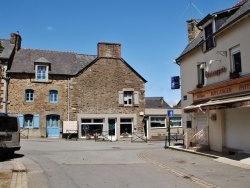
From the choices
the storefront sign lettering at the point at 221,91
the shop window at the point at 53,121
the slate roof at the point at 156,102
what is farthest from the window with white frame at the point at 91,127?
the slate roof at the point at 156,102

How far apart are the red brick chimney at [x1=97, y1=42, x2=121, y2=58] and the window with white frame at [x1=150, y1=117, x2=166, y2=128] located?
316 inches

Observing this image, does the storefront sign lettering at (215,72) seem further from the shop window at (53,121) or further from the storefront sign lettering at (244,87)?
the shop window at (53,121)

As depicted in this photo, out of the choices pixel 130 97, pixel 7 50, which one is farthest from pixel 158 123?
pixel 7 50

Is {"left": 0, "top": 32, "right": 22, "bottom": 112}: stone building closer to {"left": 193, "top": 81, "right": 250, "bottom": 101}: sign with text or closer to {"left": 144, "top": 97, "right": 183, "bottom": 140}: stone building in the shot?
{"left": 144, "top": 97, "right": 183, "bottom": 140}: stone building

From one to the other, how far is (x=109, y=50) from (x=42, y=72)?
23.9 ft

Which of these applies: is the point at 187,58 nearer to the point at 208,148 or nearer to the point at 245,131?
the point at 208,148

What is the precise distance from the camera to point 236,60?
51.4 ft

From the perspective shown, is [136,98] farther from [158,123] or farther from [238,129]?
[238,129]

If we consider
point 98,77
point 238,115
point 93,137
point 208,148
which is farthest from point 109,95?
point 238,115

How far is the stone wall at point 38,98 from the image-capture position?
1203 inches

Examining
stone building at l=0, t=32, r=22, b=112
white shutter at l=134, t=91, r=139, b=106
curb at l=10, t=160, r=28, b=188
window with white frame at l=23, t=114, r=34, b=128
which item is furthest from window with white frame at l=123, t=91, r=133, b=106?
curb at l=10, t=160, r=28, b=188

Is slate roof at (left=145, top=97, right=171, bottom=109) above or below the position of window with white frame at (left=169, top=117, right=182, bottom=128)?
above

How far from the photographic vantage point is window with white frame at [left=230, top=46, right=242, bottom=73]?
15370 mm

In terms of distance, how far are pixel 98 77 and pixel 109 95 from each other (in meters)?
2.18
